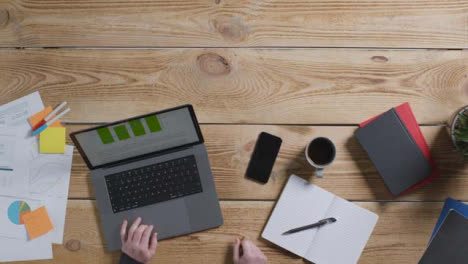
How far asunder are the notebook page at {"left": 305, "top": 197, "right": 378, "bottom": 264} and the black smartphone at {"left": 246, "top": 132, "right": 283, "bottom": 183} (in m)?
0.22

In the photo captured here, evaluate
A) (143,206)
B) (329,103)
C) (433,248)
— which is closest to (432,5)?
(329,103)

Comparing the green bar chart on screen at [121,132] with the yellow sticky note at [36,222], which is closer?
the green bar chart on screen at [121,132]

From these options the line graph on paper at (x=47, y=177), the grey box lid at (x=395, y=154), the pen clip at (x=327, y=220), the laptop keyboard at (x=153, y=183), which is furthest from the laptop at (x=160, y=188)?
the grey box lid at (x=395, y=154)

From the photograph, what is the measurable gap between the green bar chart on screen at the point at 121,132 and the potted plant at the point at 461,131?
0.81 metres

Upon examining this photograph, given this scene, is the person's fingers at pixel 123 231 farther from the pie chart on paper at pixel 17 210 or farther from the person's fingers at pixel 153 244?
the pie chart on paper at pixel 17 210

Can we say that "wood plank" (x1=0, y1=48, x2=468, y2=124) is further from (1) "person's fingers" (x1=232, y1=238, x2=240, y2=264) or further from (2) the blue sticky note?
(1) "person's fingers" (x1=232, y1=238, x2=240, y2=264)

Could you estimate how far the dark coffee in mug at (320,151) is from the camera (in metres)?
1.02

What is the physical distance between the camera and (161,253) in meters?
1.08

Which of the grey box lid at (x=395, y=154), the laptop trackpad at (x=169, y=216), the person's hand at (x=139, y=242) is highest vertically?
the grey box lid at (x=395, y=154)

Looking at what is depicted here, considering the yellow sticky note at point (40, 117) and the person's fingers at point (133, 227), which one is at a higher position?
the yellow sticky note at point (40, 117)

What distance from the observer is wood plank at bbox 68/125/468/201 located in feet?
3.54

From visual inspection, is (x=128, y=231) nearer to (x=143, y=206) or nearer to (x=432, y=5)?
(x=143, y=206)

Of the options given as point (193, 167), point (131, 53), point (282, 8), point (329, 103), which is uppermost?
point (282, 8)

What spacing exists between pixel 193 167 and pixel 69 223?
1.25ft
